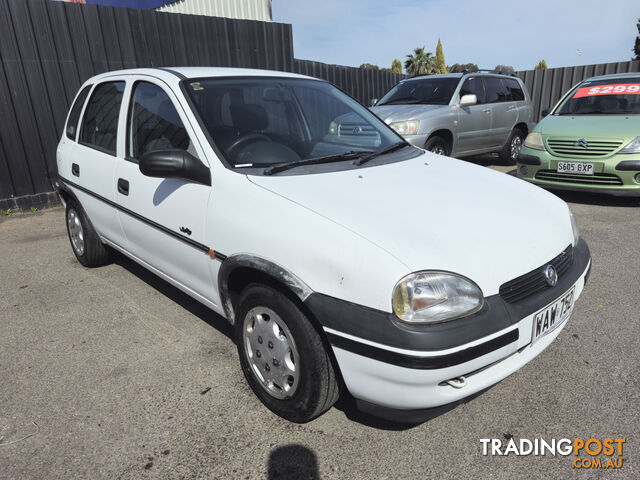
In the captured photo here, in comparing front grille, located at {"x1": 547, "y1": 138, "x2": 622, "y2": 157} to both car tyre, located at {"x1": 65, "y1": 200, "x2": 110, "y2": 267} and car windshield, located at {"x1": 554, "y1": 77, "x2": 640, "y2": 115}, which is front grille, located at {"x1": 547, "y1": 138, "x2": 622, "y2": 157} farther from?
car tyre, located at {"x1": 65, "y1": 200, "x2": 110, "y2": 267}

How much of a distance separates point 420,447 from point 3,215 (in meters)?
6.58

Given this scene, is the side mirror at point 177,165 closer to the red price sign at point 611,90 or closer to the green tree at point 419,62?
the red price sign at point 611,90

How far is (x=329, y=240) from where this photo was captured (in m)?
1.79

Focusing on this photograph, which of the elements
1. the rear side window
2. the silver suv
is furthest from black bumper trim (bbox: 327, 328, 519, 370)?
the silver suv

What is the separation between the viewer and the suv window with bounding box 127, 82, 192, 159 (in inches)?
102

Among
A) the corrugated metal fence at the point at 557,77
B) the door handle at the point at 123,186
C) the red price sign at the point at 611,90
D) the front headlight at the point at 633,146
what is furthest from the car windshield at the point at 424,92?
the corrugated metal fence at the point at 557,77

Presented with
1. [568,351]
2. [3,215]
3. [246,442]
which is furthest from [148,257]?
[3,215]

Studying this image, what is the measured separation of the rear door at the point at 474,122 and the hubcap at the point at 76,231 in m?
5.85

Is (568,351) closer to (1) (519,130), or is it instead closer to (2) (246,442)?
(2) (246,442)

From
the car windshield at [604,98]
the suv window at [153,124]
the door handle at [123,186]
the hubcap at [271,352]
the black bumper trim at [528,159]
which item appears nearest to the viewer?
the hubcap at [271,352]

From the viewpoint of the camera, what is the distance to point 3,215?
20.5 feet

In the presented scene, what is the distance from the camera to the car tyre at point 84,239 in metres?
3.81

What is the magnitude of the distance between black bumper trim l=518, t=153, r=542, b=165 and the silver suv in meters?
1.40

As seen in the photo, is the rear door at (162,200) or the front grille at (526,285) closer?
the front grille at (526,285)
